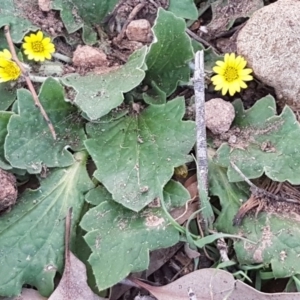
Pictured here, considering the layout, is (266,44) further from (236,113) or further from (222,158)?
(222,158)

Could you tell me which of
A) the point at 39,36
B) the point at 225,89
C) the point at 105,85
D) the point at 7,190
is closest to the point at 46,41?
the point at 39,36

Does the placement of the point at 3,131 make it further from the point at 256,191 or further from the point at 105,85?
the point at 256,191

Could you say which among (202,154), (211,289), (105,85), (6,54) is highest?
(6,54)

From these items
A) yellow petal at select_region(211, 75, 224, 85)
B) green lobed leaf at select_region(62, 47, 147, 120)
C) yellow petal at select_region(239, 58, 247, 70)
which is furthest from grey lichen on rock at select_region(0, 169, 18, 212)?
yellow petal at select_region(239, 58, 247, 70)

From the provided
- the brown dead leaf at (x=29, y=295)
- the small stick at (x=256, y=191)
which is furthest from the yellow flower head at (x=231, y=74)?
the brown dead leaf at (x=29, y=295)

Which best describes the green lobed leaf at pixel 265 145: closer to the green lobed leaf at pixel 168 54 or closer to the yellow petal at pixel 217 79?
the yellow petal at pixel 217 79

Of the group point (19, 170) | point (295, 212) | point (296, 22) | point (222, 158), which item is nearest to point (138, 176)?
point (222, 158)
